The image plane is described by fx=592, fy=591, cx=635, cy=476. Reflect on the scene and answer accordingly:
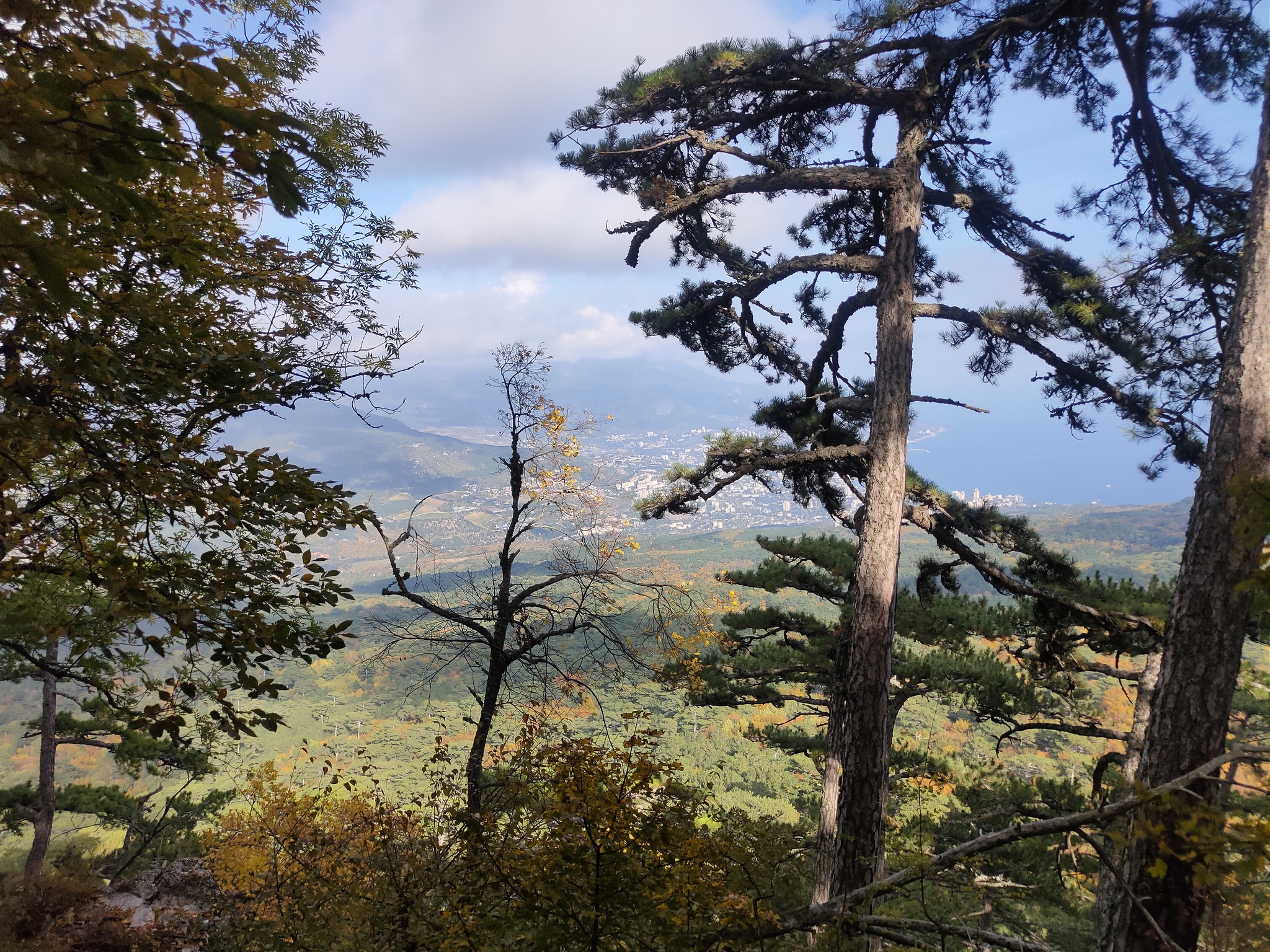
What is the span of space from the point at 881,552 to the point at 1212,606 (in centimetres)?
216

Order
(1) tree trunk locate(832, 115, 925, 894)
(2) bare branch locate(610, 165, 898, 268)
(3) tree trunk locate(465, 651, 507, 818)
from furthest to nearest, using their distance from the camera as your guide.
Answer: (3) tree trunk locate(465, 651, 507, 818)
(2) bare branch locate(610, 165, 898, 268)
(1) tree trunk locate(832, 115, 925, 894)

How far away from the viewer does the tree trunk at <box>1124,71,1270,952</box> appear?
2.65m

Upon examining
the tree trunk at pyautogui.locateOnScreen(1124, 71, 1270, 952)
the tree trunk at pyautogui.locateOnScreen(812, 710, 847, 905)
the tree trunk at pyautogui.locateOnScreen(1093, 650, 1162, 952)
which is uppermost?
the tree trunk at pyautogui.locateOnScreen(1124, 71, 1270, 952)

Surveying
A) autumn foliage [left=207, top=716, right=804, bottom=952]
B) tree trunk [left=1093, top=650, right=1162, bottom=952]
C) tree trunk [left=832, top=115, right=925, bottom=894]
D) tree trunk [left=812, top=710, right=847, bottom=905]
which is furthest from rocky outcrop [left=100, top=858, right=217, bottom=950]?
tree trunk [left=1093, top=650, right=1162, bottom=952]

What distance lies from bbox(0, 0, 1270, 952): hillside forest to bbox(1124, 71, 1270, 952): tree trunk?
0.02 meters

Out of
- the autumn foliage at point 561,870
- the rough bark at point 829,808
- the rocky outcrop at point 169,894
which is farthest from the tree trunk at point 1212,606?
the rocky outcrop at point 169,894

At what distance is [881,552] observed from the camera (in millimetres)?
4930

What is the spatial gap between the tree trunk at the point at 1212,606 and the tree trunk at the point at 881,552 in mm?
1819

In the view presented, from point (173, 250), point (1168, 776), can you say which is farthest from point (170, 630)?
point (1168, 776)

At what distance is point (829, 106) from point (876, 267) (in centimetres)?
188

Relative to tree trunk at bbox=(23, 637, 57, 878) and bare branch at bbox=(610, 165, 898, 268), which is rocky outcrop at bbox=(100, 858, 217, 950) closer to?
tree trunk at bbox=(23, 637, 57, 878)

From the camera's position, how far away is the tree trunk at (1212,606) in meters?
2.65

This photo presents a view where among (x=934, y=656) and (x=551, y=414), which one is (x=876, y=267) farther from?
(x=934, y=656)

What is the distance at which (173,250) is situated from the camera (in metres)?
2.52
